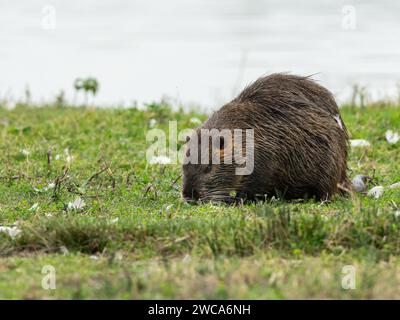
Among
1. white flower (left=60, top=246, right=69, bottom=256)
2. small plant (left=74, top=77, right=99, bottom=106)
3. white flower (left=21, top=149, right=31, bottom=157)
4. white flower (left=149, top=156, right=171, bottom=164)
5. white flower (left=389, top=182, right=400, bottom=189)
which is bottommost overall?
white flower (left=60, top=246, right=69, bottom=256)

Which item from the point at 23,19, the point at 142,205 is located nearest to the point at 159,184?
the point at 142,205

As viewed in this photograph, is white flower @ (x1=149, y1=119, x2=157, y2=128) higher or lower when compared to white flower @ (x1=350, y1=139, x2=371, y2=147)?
higher

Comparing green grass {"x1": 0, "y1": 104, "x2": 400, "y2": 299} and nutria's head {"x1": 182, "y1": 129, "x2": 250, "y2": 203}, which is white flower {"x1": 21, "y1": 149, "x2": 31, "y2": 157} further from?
nutria's head {"x1": 182, "y1": 129, "x2": 250, "y2": 203}

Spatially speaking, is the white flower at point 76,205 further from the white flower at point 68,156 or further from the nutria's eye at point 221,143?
the white flower at point 68,156

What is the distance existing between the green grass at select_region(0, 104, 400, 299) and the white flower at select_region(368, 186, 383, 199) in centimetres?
8

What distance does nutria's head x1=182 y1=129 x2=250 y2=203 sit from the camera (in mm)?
6211

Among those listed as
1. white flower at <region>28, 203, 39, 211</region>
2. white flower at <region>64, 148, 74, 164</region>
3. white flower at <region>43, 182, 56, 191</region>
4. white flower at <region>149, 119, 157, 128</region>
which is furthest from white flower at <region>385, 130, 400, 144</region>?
white flower at <region>28, 203, 39, 211</region>

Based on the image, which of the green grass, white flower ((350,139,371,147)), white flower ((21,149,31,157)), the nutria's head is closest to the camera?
the green grass

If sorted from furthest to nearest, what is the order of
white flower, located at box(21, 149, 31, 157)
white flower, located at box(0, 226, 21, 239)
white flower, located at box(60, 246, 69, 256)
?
white flower, located at box(21, 149, 31, 157) → white flower, located at box(0, 226, 21, 239) → white flower, located at box(60, 246, 69, 256)

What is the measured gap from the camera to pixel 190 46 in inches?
599

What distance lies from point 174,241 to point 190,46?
422 inches
